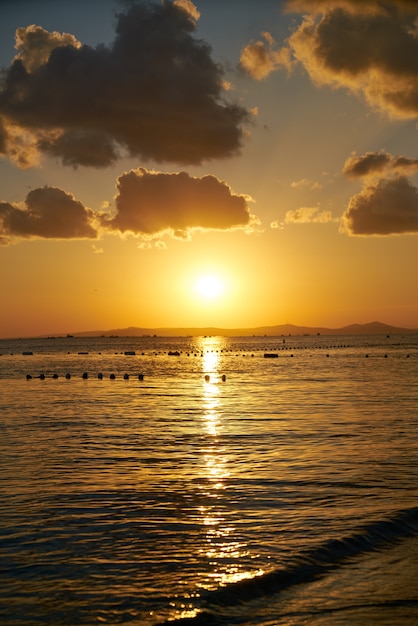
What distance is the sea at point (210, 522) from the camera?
39.1 ft

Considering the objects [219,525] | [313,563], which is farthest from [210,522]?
[313,563]

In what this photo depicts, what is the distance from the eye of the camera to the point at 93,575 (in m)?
13.4

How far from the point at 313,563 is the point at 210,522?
152 inches

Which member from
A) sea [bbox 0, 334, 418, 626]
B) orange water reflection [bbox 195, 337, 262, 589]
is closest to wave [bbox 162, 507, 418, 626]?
sea [bbox 0, 334, 418, 626]

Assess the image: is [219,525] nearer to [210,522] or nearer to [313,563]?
[210,522]

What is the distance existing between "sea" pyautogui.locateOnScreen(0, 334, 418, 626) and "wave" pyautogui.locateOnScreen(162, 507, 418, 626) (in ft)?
0.14

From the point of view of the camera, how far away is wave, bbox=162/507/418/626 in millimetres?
12062

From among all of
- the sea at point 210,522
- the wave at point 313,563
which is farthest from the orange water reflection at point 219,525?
the wave at point 313,563

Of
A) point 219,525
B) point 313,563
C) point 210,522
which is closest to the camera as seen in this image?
point 313,563

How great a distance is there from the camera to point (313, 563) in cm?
1398

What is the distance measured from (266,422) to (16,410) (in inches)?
757

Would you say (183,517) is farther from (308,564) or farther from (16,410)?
(16,410)

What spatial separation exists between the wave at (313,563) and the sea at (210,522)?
43 millimetres

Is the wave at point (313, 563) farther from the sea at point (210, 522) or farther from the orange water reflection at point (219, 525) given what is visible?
the orange water reflection at point (219, 525)
